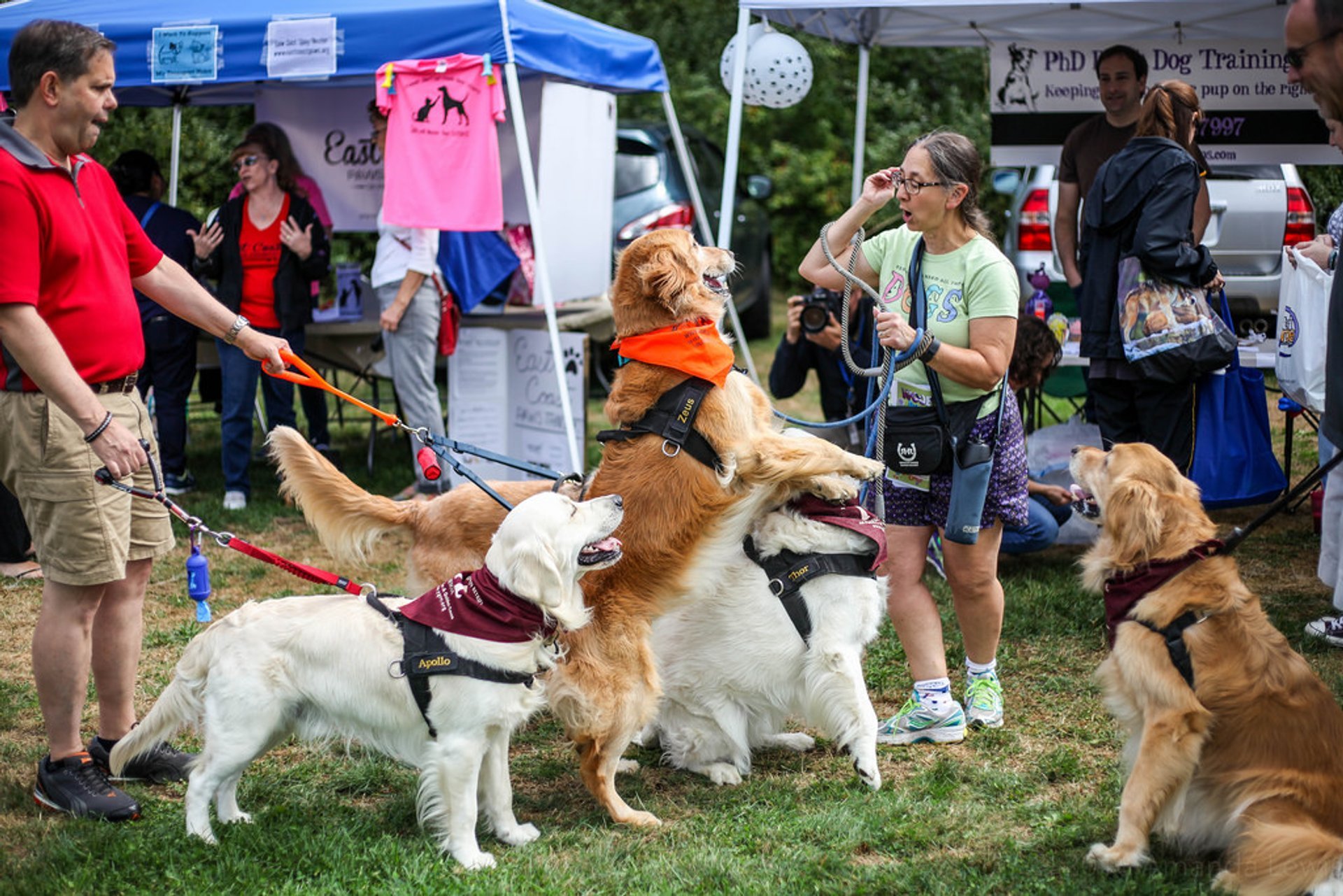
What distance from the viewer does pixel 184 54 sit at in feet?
24.0

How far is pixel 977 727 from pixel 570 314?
5.10 m

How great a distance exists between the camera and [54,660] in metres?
3.54

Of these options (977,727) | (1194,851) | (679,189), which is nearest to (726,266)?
(977,727)

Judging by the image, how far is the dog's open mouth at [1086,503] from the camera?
11.7 feet

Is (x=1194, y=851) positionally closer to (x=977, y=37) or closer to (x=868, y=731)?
(x=868, y=731)

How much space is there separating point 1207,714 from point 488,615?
72.3 inches

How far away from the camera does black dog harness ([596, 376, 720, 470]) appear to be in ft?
12.4

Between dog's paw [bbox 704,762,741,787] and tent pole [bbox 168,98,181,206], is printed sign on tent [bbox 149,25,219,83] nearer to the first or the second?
tent pole [bbox 168,98,181,206]

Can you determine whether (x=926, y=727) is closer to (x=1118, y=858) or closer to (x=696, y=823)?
(x=696, y=823)

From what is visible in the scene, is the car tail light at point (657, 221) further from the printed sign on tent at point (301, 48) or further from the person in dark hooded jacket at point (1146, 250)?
the person in dark hooded jacket at point (1146, 250)

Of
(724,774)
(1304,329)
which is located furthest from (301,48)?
(1304,329)

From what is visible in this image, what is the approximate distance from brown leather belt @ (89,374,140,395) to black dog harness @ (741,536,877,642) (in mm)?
2003

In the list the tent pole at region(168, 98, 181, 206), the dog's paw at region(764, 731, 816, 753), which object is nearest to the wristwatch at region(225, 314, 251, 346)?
the dog's paw at region(764, 731, 816, 753)

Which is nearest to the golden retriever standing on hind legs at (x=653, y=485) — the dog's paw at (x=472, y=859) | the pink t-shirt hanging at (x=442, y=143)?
the dog's paw at (x=472, y=859)
